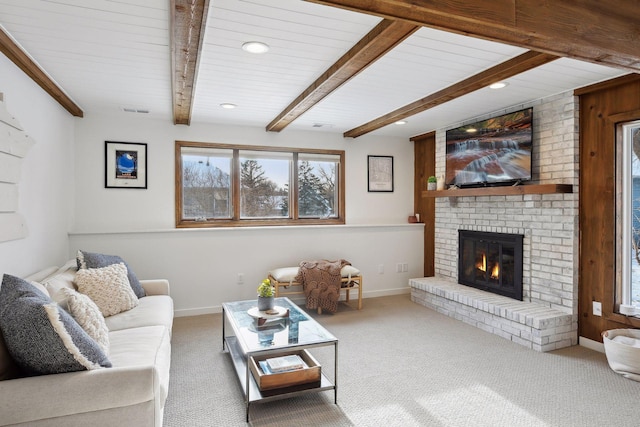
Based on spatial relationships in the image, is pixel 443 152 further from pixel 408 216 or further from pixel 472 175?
pixel 408 216

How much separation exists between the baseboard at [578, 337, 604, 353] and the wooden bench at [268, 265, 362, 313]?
88.8 inches

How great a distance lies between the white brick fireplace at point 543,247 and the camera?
348cm

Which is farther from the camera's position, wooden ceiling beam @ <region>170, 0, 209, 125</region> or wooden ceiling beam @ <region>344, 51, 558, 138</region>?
wooden ceiling beam @ <region>344, 51, 558, 138</region>

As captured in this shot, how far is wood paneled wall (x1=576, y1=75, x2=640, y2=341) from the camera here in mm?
3197

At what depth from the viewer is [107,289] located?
120 inches

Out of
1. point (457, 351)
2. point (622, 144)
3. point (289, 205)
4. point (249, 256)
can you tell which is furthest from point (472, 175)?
point (249, 256)

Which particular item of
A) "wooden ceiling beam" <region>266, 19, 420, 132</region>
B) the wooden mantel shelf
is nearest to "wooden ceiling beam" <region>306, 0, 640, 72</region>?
"wooden ceiling beam" <region>266, 19, 420, 132</region>

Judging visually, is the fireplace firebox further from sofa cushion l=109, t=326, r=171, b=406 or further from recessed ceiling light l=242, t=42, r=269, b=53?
sofa cushion l=109, t=326, r=171, b=406

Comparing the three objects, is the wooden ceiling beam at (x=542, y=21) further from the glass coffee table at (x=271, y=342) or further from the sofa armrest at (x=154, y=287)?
the sofa armrest at (x=154, y=287)

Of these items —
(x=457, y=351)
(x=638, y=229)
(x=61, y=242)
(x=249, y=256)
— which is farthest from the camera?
(x=249, y=256)

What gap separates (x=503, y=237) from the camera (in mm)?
4199

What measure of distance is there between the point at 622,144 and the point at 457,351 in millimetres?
2233

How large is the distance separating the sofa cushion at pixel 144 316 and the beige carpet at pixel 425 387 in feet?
1.44

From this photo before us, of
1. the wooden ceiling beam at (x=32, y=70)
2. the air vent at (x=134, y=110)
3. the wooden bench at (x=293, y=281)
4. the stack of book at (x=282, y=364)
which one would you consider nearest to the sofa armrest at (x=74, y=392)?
the stack of book at (x=282, y=364)
